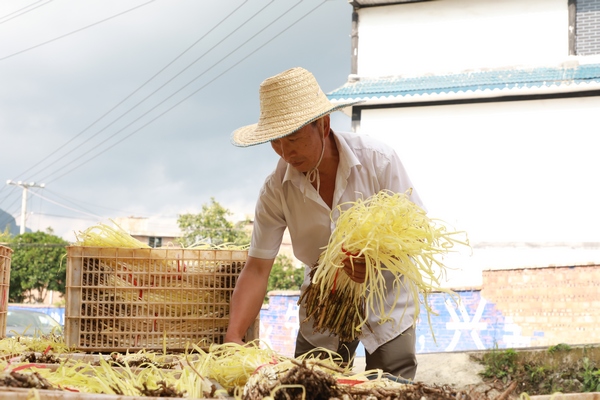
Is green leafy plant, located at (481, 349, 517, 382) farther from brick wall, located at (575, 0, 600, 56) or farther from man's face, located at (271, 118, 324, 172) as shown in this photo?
brick wall, located at (575, 0, 600, 56)

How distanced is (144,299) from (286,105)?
4.37ft

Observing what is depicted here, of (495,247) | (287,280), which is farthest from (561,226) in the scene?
(287,280)

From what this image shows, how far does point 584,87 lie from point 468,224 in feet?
12.4

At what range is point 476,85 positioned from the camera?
15031 mm

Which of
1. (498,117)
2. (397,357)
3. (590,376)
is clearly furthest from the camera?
(498,117)

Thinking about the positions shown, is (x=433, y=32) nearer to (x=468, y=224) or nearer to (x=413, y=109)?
(x=413, y=109)

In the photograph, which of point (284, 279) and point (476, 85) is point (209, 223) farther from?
point (476, 85)

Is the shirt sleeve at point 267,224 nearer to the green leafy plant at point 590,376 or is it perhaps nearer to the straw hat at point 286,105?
the straw hat at point 286,105

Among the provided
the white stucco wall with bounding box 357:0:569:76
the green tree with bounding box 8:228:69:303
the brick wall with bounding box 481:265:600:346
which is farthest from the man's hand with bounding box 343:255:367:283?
the green tree with bounding box 8:228:69:303

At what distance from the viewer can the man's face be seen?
123 inches

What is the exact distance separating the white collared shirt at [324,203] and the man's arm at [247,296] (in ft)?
0.21

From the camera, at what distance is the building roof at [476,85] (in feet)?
47.1

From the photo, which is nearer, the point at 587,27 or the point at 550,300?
the point at 550,300

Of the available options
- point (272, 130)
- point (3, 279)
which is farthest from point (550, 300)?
point (3, 279)
